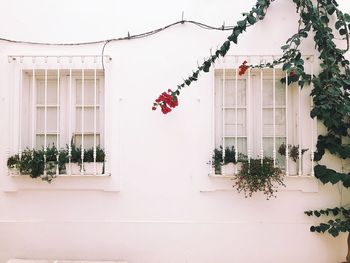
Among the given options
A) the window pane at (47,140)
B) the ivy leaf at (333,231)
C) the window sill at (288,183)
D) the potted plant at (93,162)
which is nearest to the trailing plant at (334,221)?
the ivy leaf at (333,231)

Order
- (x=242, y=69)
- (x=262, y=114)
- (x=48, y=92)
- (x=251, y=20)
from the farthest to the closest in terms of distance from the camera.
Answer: (x=48, y=92), (x=262, y=114), (x=242, y=69), (x=251, y=20)

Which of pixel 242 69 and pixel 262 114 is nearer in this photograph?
pixel 242 69

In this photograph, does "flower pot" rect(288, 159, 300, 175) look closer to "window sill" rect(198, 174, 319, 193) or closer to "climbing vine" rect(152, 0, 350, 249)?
"window sill" rect(198, 174, 319, 193)

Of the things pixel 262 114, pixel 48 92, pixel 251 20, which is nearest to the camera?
pixel 251 20

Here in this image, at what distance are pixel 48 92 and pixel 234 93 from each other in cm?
213

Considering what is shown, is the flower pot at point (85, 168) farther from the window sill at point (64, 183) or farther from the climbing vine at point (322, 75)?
the climbing vine at point (322, 75)

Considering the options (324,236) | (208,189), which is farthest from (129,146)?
(324,236)

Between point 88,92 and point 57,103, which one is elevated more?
point 88,92

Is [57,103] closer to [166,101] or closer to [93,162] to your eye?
[93,162]

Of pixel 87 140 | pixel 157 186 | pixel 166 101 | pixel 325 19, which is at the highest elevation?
pixel 325 19

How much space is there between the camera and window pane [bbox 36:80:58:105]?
13.4 ft

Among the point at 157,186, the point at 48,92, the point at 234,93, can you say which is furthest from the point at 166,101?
the point at 48,92

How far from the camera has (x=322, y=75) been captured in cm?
382

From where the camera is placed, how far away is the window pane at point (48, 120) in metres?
4.07
